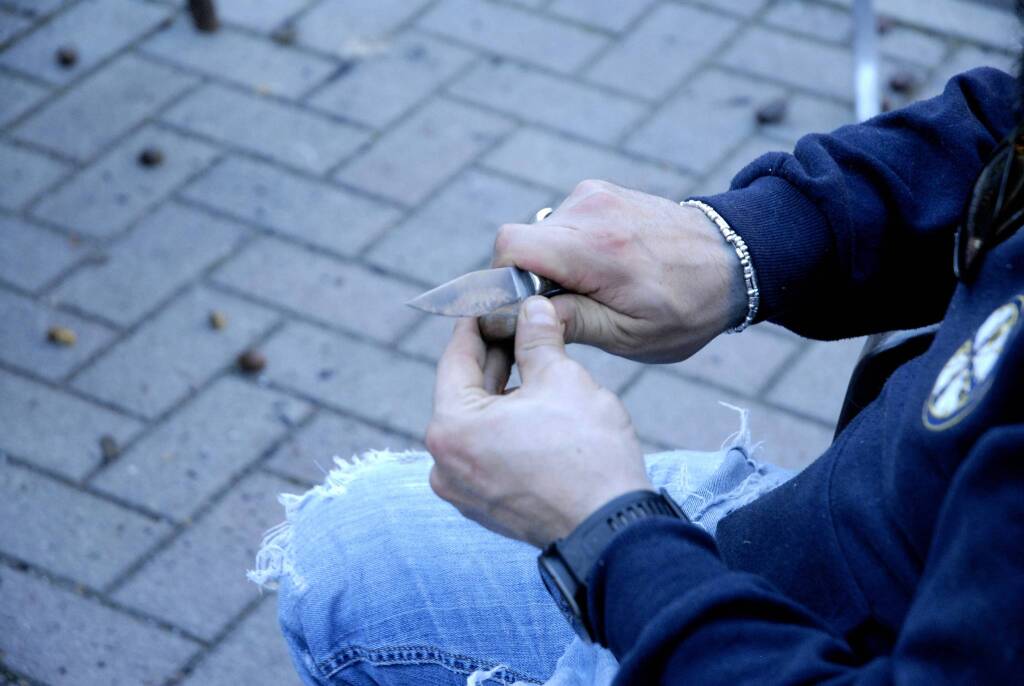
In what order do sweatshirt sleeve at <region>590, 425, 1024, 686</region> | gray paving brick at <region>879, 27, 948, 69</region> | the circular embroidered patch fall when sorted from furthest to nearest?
gray paving brick at <region>879, 27, 948, 69</region>, the circular embroidered patch, sweatshirt sleeve at <region>590, 425, 1024, 686</region>

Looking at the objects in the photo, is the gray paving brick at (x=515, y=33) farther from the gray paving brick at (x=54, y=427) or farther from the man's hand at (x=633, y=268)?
the man's hand at (x=633, y=268)

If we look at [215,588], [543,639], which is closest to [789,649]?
[543,639]

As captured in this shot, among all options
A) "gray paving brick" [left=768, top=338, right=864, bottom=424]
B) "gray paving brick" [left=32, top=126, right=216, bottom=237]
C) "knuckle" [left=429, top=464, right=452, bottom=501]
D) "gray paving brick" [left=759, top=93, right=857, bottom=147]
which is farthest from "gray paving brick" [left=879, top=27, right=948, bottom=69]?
"knuckle" [left=429, top=464, right=452, bottom=501]

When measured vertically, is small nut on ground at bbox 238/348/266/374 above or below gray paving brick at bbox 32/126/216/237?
below

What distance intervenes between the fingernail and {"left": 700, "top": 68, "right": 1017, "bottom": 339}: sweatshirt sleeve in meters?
0.29

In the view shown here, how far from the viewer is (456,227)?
3.04m

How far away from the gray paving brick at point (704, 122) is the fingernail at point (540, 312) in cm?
189

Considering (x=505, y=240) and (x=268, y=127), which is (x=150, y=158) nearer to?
(x=268, y=127)

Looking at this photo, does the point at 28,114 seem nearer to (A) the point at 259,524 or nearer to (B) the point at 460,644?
(A) the point at 259,524

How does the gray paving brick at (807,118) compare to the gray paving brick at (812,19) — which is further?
the gray paving brick at (812,19)

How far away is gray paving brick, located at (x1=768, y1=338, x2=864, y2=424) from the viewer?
2.73 metres

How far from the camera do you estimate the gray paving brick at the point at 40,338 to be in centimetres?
271

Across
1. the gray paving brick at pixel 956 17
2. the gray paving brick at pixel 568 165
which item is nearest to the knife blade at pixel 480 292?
the gray paving brick at pixel 568 165

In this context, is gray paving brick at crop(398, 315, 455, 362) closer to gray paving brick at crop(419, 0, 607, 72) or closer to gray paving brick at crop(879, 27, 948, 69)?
gray paving brick at crop(419, 0, 607, 72)
